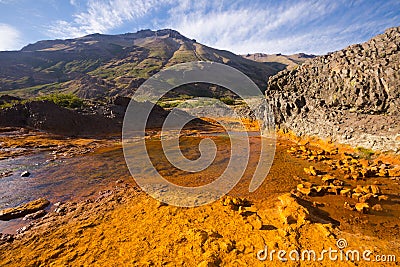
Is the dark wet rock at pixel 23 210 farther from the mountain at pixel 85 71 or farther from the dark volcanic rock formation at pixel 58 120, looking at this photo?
the mountain at pixel 85 71

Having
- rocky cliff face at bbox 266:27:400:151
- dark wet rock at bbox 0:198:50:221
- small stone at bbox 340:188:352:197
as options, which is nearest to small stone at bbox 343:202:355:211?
small stone at bbox 340:188:352:197

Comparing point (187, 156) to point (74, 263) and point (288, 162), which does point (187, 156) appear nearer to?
point (288, 162)

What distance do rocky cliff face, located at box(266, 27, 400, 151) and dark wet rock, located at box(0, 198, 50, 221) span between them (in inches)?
775

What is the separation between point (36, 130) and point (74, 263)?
27.7 metres

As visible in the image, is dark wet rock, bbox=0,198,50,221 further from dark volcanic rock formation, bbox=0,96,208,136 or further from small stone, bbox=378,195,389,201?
dark volcanic rock formation, bbox=0,96,208,136

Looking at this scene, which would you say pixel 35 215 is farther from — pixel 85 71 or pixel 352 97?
pixel 85 71

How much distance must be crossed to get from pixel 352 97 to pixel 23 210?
24.0 m

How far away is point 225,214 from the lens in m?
7.97

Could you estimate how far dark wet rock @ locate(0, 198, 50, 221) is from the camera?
8152 millimetres

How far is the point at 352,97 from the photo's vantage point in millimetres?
19000

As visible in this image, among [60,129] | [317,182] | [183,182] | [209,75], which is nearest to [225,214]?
[183,182]

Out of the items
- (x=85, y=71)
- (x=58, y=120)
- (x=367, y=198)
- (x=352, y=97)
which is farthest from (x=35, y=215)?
(x=85, y=71)

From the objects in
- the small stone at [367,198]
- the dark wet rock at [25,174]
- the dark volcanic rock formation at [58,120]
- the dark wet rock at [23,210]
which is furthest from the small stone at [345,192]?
the dark volcanic rock formation at [58,120]

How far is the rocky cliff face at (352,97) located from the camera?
51.4 feet
